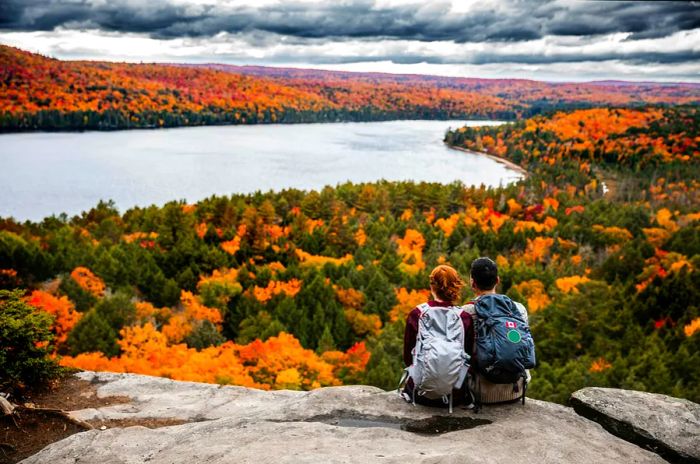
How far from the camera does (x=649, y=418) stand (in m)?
8.59

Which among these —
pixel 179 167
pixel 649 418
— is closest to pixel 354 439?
pixel 649 418

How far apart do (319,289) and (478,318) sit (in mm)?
45815

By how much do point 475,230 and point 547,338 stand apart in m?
39.1

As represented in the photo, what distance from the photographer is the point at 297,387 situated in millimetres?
37281

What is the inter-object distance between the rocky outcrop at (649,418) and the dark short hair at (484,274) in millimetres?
3162

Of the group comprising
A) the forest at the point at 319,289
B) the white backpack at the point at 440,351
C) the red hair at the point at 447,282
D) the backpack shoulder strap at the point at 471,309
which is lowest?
the forest at the point at 319,289

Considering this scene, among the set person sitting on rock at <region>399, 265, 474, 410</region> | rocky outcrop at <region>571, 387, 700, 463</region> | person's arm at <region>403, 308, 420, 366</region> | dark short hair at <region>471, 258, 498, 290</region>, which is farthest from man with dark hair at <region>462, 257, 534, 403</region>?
rocky outcrop at <region>571, 387, 700, 463</region>

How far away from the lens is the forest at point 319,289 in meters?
38.5

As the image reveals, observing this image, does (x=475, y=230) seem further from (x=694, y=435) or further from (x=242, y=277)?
(x=694, y=435)

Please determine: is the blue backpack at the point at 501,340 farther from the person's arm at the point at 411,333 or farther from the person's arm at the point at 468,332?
the person's arm at the point at 411,333

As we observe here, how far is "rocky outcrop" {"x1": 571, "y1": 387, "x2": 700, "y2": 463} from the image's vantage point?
312 inches

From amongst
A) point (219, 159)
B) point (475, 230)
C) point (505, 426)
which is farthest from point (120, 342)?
point (219, 159)

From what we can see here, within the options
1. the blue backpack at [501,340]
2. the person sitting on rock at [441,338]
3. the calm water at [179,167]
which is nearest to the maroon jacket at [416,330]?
the person sitting on rock at [441,338]

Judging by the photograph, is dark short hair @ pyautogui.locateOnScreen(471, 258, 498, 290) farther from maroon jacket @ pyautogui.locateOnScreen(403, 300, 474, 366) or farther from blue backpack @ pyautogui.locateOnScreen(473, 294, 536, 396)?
maroon jacket @ pyautogui.locateOnScreen(403, 300, 474, 366)
